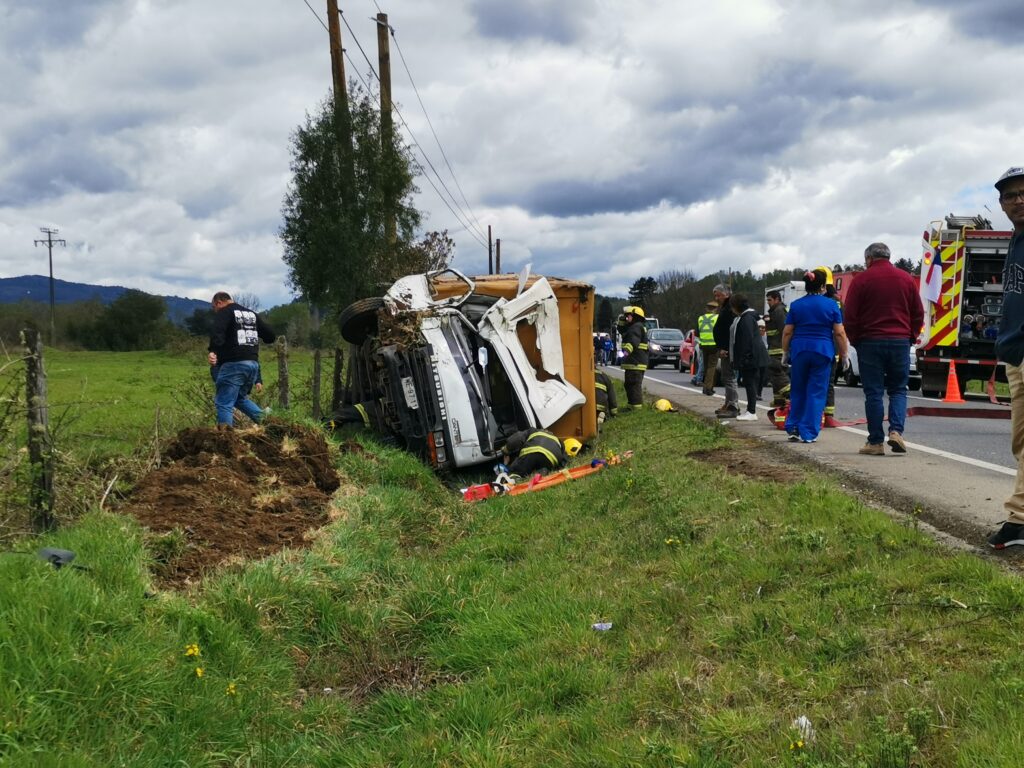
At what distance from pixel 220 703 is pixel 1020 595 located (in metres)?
3.14

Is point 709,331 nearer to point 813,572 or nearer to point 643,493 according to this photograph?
point 643,493

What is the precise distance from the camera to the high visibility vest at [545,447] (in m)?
8.26

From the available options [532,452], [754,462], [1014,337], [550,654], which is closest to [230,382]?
[532,452]

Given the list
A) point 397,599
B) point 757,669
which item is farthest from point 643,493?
point 757,669

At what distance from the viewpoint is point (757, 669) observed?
3037mm

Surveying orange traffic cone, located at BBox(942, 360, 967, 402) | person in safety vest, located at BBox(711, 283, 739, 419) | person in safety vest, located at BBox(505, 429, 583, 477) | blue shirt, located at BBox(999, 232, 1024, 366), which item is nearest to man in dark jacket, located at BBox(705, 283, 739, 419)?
person in safety vest, located at BBox(711, 283, 739, 419)

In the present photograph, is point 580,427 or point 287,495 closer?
point 287,495

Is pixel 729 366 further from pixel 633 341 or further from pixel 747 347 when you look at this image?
pixel 633 341

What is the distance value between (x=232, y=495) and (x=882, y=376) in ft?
18.4

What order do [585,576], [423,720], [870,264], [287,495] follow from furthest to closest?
[870,264] → [287,495] → [585,576] → [423,720]

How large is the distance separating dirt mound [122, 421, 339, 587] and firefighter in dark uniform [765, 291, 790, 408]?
612 centimetres

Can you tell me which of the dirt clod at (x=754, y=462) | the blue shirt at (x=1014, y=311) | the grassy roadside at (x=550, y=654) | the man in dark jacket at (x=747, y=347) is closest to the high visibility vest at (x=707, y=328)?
the man in dark jacket at (x=747, y=347)

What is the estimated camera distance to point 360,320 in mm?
9500

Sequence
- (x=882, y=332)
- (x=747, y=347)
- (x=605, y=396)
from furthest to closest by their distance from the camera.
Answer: (x=605, y=396) → (x=747, y=347) → (x=882, y=332)
